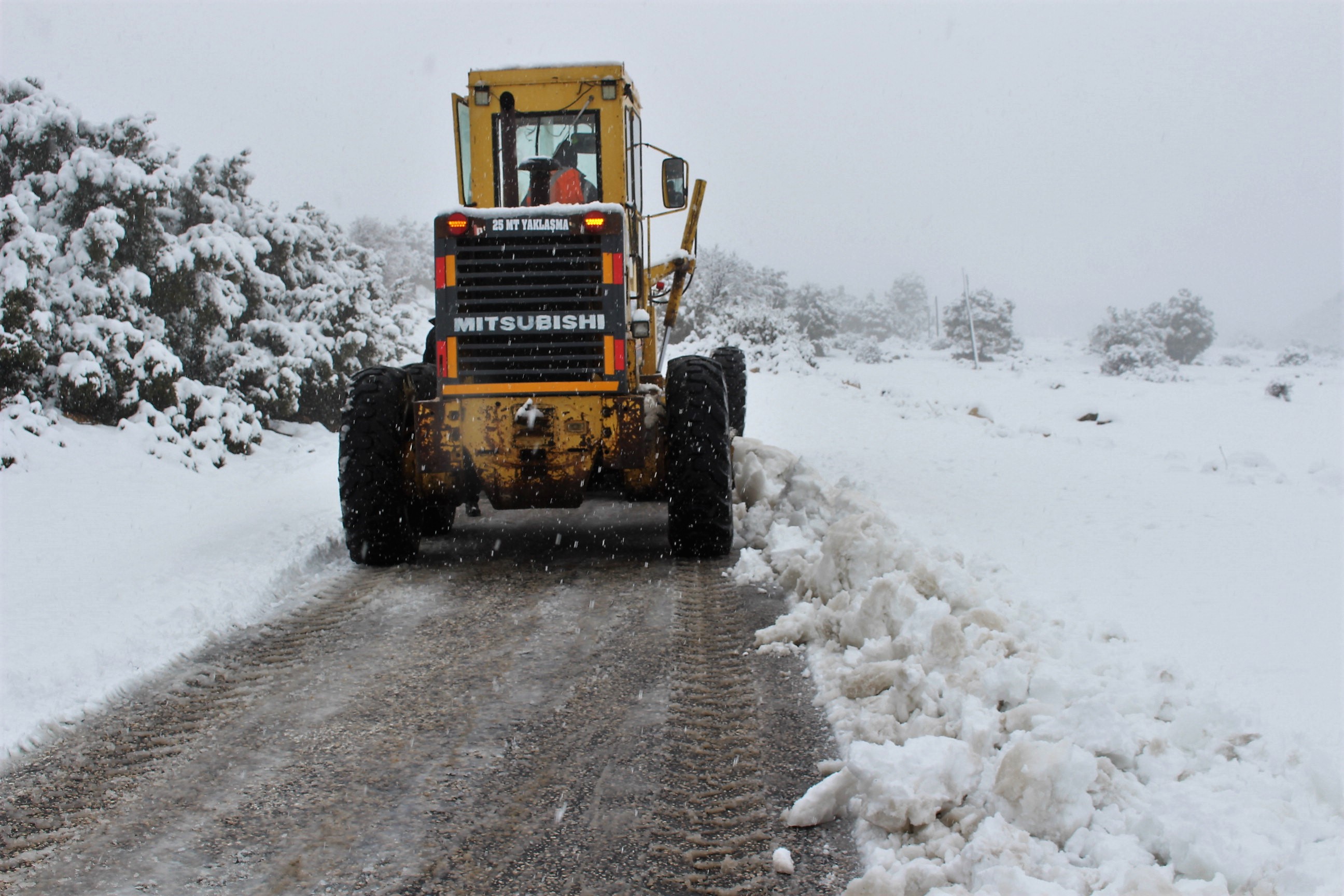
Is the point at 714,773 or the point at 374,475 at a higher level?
the point at 374,475

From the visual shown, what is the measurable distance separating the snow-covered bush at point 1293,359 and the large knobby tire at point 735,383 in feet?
147

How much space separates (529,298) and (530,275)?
5.7 inches

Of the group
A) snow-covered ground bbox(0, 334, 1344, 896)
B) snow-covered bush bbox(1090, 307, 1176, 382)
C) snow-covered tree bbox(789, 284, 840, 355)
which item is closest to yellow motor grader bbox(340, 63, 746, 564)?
snow-covered ground bbox(0, 334, 1344, 896)

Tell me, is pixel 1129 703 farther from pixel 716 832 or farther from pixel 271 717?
pixel 271 717

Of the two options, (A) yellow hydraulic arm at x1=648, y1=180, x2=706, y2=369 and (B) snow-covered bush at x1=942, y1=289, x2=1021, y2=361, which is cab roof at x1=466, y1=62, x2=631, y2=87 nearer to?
(A) yellow hydraulic arm at x1=648, y1=180, x2=706, y2=369

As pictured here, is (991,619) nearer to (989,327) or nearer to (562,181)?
(562,181)

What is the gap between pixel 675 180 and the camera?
7562 mm

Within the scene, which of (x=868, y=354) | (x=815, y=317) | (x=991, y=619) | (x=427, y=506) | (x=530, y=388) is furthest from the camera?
(x=815, y=317)

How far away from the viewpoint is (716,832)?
9.45 ft

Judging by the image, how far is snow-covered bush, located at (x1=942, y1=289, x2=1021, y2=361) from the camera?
198 feet

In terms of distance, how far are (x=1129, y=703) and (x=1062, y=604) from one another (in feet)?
4.20

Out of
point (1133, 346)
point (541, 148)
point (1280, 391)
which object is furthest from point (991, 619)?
point (1133, 346)

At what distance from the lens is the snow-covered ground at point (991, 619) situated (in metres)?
2.59

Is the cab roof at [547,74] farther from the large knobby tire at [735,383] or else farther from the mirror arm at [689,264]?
the large knobby tire at [735,383]
